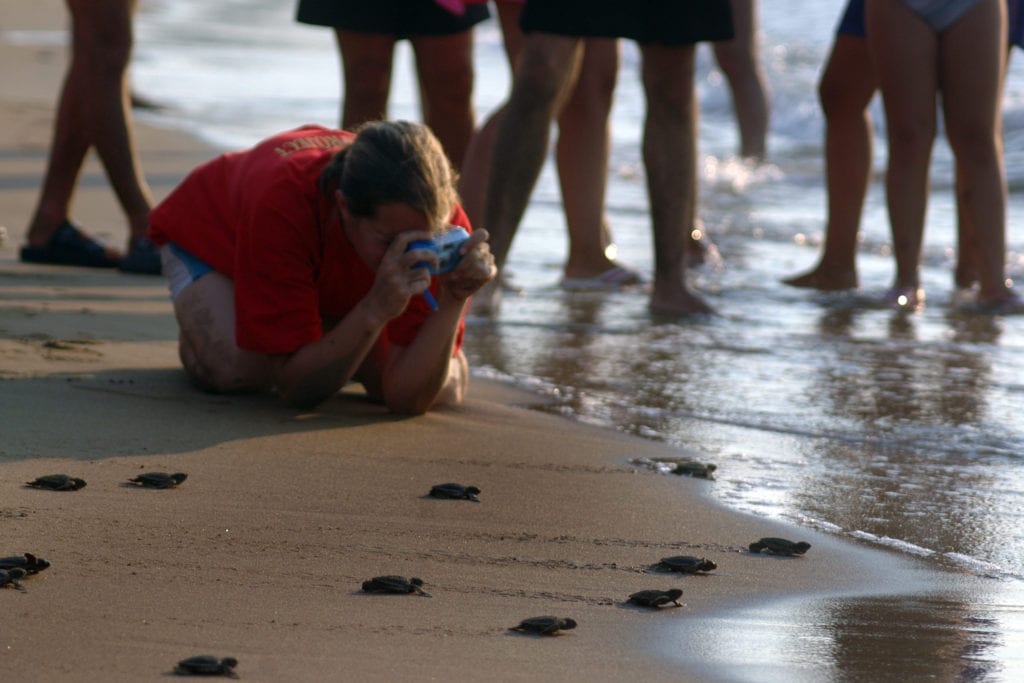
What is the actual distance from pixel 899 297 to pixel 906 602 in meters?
2.95

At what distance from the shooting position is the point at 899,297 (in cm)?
529

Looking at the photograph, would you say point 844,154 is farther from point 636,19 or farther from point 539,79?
point 539,79

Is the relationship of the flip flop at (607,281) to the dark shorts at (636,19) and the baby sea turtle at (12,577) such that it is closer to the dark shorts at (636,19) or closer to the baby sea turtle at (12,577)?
the dark shorts at (636,19)

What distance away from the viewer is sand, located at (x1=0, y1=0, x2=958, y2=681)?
6.97ft

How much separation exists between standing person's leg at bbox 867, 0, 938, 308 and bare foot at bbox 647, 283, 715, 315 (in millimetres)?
793

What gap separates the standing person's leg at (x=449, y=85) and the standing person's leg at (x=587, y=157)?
1.59ft

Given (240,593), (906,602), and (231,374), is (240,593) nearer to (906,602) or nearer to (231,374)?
(906,602)

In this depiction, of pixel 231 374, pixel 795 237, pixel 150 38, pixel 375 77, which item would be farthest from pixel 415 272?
pixel 150 38

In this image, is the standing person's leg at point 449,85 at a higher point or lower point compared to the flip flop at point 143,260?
higher

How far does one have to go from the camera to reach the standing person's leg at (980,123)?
5.14 meters

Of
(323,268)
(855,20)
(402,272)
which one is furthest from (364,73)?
(402,272)

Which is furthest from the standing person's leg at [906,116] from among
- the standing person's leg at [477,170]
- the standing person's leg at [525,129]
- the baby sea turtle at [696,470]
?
the baby sea turtle at [696,470]

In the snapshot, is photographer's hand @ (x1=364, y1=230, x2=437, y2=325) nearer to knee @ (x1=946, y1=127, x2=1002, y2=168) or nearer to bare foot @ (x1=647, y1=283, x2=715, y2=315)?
bare foot @ (x1=647, y1=283, x2=715, y2=315)

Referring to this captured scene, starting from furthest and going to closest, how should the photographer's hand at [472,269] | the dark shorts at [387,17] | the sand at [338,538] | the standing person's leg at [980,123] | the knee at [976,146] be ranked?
the knee at [976,146], the standing person's leg at [980,123], the dark shorts at [387,17], the photographer's hand at [472,269], the sand at [338,538]
